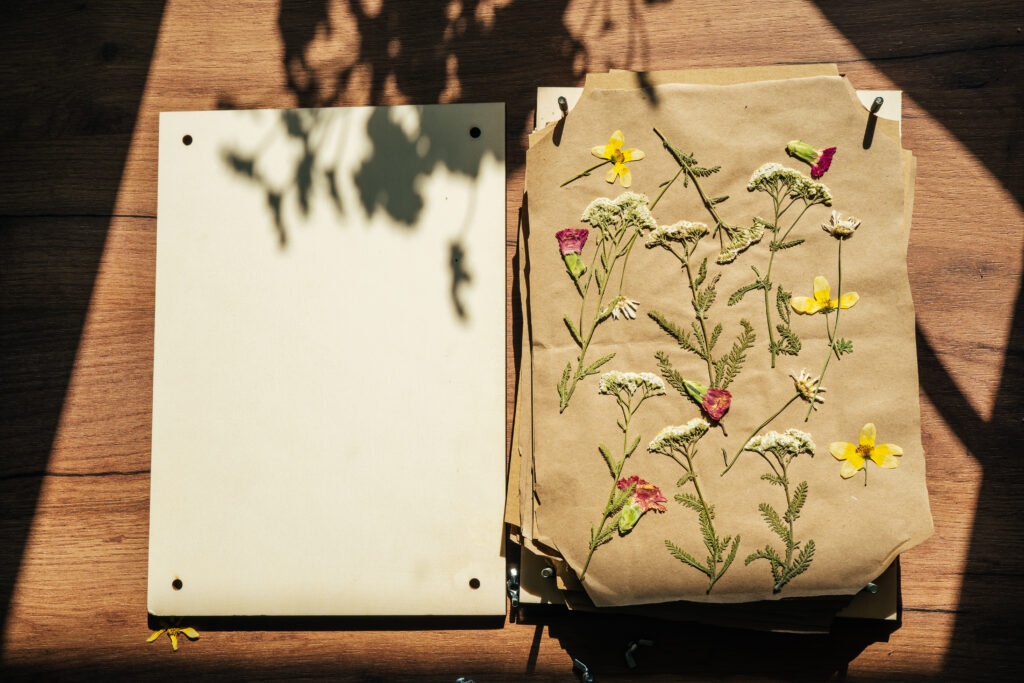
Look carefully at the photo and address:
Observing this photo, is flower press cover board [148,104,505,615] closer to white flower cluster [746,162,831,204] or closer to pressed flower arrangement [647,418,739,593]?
pressed flower arrangement [647,418,739,593]

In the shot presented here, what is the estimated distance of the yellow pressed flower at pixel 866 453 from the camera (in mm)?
653

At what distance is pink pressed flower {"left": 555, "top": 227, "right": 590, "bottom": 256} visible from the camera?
691 mm

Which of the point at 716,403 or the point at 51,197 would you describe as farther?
the point at 51,197

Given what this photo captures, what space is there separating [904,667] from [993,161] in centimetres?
60

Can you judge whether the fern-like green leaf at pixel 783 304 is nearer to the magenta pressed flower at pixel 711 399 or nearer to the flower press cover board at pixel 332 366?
the magenta pressed flower at pixel 711 399

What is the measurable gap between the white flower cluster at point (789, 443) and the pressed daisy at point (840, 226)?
0.22 m

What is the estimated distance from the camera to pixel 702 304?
0.68 m

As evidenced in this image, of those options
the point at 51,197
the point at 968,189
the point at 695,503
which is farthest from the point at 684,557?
the point at 51,197

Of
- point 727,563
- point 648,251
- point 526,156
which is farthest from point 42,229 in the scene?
point 727,563

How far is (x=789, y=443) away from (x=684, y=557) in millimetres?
163

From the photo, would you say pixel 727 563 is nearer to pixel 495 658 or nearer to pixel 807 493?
pixel 807 493

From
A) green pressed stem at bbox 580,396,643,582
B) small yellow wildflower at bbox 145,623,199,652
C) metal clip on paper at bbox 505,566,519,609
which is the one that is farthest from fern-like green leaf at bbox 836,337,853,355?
small yellow wildflower at bbox 145,623,199,652

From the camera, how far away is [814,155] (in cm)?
68

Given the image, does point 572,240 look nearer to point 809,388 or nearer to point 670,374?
point 670,374
